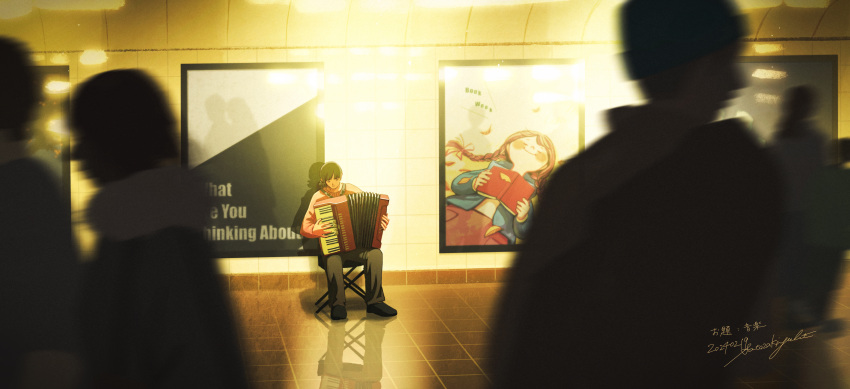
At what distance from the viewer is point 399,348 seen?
4.32m

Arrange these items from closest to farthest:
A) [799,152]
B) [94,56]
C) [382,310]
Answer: [799,152] < [382,310] < [94,56]

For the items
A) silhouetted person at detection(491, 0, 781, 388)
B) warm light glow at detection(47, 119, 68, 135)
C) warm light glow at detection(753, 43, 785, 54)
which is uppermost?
warm light glow at detection(753, 43, 785, 54)

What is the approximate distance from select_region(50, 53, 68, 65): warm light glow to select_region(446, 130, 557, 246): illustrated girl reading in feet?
12.4

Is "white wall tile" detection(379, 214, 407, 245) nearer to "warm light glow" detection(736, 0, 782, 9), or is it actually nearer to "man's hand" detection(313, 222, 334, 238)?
"man's hand" detection(313, 222, 334, 238)

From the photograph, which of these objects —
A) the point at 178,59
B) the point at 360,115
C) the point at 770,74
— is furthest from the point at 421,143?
the point at 770,74

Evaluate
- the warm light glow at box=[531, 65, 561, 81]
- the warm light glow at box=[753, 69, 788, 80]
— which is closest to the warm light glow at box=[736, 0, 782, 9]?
the warm light glow at box=[753, 69, 788, 80]

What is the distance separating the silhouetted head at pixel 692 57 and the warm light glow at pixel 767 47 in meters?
6.52

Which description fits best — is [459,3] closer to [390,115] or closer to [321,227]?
[390,115]

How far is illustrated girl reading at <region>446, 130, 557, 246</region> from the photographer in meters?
6.50

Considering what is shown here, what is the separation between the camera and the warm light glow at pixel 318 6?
6145mm

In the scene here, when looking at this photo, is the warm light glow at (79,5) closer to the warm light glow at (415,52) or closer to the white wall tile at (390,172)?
the warm light glow at (415,52)

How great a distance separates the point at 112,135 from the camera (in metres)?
1.16

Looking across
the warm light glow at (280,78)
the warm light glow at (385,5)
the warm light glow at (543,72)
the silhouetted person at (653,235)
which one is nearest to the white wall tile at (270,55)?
the warm light glow at (280,78)

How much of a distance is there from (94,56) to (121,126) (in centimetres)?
570
